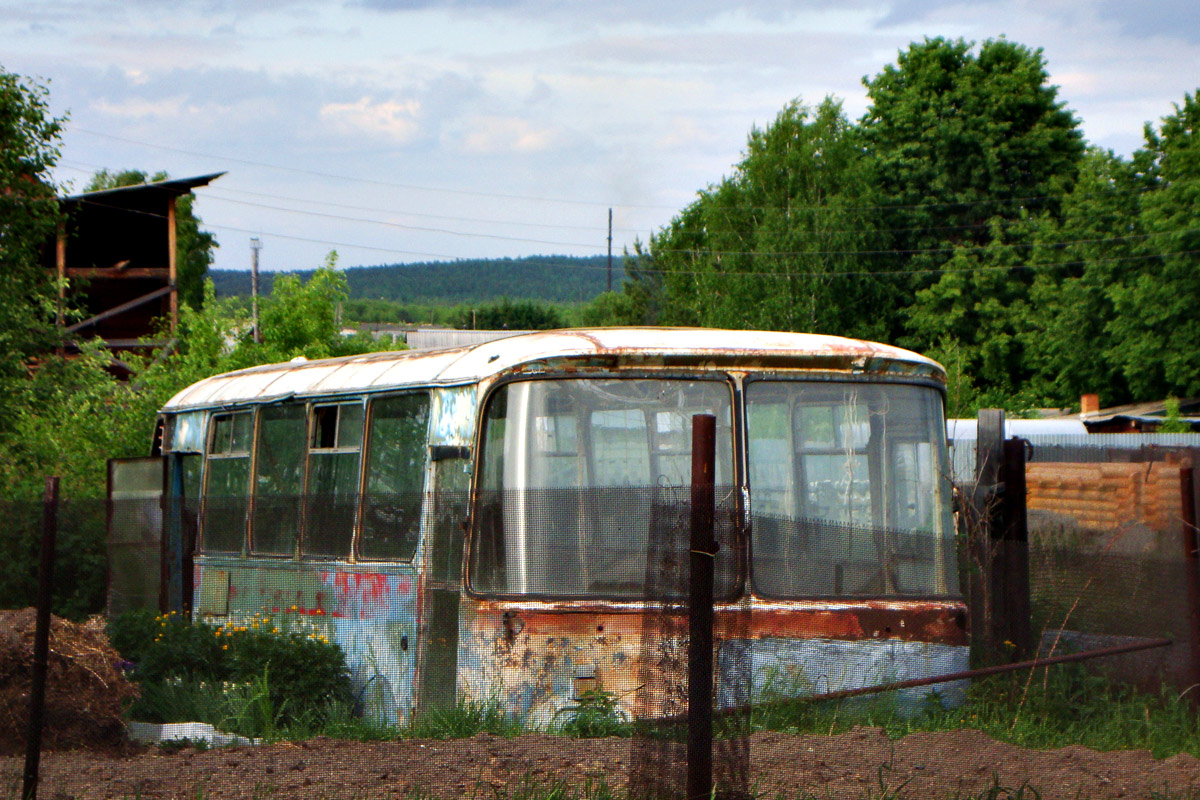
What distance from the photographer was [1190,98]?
39.4 metres

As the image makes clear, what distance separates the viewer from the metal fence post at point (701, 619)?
465 centimetres

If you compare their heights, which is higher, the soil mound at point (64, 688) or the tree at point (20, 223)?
the tree at point (20, 223)

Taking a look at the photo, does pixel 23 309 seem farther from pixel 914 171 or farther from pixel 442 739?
pixel 914 171

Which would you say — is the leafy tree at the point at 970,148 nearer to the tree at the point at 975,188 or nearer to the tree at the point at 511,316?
the tree at the point at 975,188

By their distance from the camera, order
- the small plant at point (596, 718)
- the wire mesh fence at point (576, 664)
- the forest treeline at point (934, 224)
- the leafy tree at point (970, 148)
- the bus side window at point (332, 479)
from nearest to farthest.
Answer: the wire mesh fence at point (576, 664), the small plant at point (596, 718), the bus side window at point (332, 479), the forest treeline at point (934, 224), the leafy tree at point (970, 148)

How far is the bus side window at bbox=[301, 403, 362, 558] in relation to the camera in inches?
316

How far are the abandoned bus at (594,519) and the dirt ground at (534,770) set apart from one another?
33 centimetres

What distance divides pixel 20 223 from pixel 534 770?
8.68 metres

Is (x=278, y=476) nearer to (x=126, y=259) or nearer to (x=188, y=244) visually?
(x=126, y=259)


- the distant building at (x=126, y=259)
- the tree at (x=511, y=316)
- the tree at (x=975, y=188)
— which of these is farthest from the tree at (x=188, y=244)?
the tree at (x=511, y=316)

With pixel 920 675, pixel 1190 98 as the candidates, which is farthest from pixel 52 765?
pixel 1190 98

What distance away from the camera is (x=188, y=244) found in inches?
1991

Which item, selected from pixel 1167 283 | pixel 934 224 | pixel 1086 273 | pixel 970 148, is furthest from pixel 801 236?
pixel 1167 283

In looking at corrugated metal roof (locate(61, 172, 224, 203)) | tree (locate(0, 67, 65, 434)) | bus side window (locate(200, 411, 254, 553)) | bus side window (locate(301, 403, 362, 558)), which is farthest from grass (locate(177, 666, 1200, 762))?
corrugated metal roof (locate(61, 172, 224, 203))
